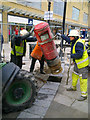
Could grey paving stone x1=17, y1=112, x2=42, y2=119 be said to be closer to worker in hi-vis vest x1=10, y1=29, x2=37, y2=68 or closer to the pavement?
the pavement

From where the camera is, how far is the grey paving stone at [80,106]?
332 cm

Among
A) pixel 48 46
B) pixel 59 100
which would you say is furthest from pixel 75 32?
pixel 59 100

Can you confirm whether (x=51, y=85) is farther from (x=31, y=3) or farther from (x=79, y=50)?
(x=31, y=3)

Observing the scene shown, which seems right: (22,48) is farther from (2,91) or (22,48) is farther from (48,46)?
(2,91)

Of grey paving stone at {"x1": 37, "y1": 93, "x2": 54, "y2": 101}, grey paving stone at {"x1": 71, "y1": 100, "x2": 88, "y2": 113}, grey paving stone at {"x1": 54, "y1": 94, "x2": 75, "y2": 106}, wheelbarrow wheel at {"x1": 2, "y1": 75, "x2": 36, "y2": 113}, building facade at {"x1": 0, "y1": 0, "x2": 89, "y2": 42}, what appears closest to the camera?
wheelbarrow wheel at {"x1": 2, "y1": 75, "x2": 36, "y2": 113}

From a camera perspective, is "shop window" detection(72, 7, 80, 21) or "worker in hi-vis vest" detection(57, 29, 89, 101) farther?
"shop window" detection(72, 7, 80, 21)

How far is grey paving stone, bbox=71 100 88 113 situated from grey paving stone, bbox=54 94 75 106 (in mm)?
124

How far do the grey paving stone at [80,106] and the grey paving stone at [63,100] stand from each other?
0.41 ft

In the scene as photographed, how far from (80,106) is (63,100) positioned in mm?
477

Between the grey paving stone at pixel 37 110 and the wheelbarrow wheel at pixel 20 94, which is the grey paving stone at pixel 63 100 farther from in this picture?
the wheelbarrow wheel at pixel 20 94

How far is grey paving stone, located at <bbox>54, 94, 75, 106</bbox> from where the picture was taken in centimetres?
362

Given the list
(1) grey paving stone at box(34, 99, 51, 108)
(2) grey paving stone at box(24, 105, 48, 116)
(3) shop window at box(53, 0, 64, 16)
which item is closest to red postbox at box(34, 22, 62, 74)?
(1) grey paving stone at box(34, 99, 51, 108)

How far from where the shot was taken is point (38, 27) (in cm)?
437

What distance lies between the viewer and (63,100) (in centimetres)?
374
